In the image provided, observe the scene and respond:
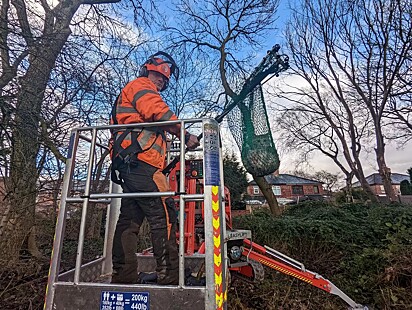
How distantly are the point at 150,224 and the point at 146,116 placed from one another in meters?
0.88

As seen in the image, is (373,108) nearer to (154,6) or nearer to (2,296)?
(154,6)

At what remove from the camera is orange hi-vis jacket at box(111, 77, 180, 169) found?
2324mm

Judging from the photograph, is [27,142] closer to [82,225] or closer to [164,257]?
[82,225]

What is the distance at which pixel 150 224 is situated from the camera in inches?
91.7

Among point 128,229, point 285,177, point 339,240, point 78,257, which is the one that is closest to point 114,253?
point 128,229

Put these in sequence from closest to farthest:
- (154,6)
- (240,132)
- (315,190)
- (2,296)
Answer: (2,296), (240,132), (154,6), (315,190)

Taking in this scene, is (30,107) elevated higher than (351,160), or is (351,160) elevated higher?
(351,160)

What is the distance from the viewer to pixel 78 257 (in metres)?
2.06

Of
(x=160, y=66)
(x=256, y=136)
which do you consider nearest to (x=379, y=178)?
(x=256, y=136)

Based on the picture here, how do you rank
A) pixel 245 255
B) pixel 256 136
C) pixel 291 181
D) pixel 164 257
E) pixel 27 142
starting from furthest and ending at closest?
1. pixel 291 181
2. pixel 256 136
3. pixel 27 142
4. pixel 245 255
5. pixel 164 257

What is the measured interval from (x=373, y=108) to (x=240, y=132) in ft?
31.6

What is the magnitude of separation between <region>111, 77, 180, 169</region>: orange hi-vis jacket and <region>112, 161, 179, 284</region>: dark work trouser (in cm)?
12

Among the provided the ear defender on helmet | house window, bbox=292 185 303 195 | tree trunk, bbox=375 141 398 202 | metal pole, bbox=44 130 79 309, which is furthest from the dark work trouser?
house window, bbox=292 185 303 195

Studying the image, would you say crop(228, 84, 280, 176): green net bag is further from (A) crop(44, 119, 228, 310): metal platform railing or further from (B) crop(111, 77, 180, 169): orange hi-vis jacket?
(A) crop(44, 119, 228, 310): metal platform railing
